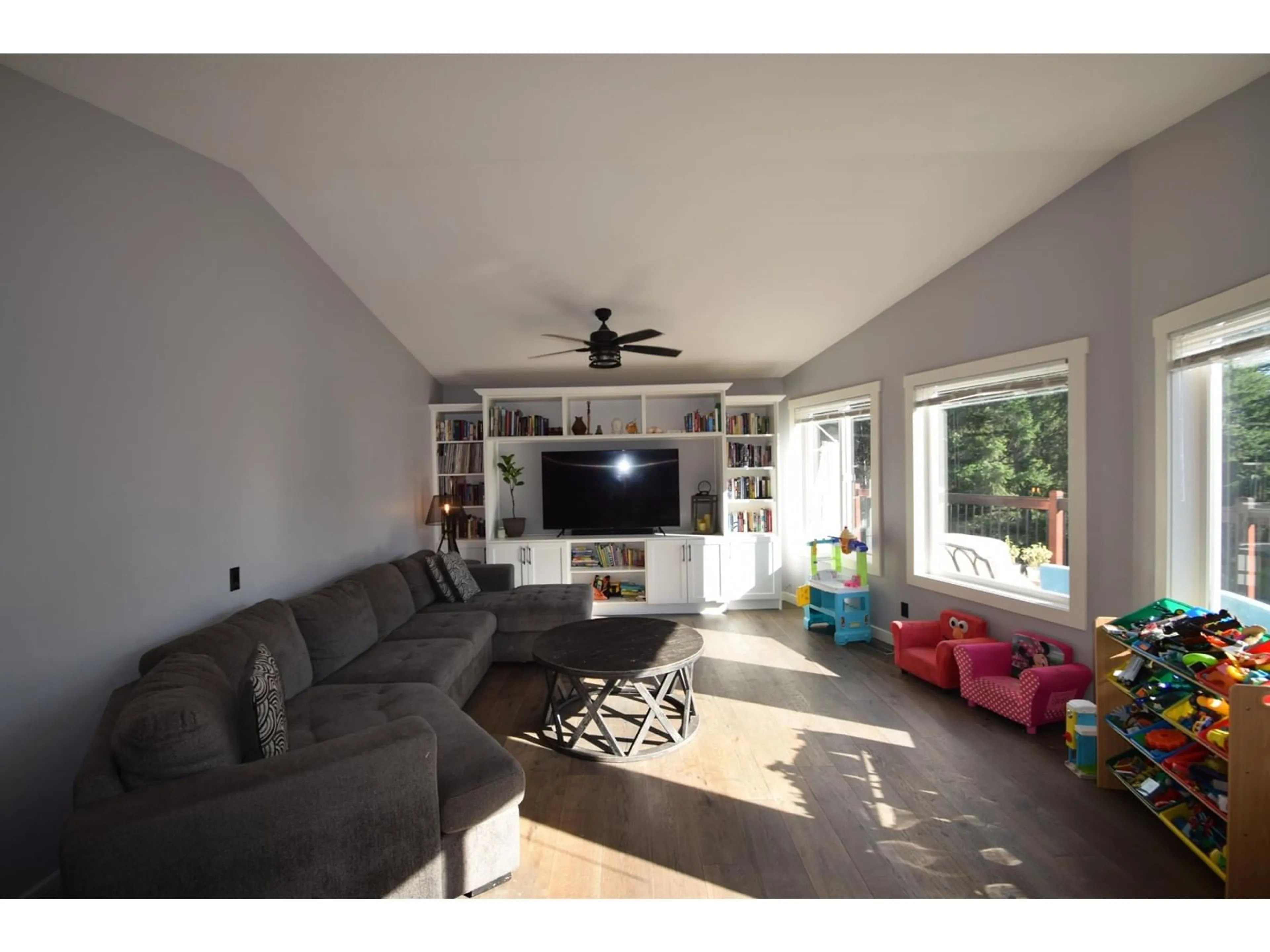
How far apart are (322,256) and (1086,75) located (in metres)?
3.80

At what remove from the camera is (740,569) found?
219 inches

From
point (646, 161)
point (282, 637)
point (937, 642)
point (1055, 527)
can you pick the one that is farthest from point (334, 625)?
point (1055, 527)

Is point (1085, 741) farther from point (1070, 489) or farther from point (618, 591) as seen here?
point (618, 591)

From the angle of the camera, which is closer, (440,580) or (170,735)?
(170,735)

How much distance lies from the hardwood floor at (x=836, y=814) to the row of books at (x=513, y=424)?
270 cm

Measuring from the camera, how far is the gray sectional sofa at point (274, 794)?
1390 millimetres

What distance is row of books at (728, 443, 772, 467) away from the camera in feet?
18.7

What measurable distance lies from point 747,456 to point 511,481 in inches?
88.8

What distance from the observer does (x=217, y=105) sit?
2150mm

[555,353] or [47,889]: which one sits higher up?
[555,353]

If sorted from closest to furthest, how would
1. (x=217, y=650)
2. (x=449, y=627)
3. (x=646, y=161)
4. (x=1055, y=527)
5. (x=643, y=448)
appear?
(x=217, y=650) → (x=646, y=161) → (x=1055, y=527) → (x=449, y=627) → (x=643, y=448)

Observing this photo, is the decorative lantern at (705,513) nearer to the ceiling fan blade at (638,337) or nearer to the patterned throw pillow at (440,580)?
the ceiling fan blade at (638,337)

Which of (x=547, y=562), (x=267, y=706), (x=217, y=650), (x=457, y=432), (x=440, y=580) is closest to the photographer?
(x=267, y=706)
